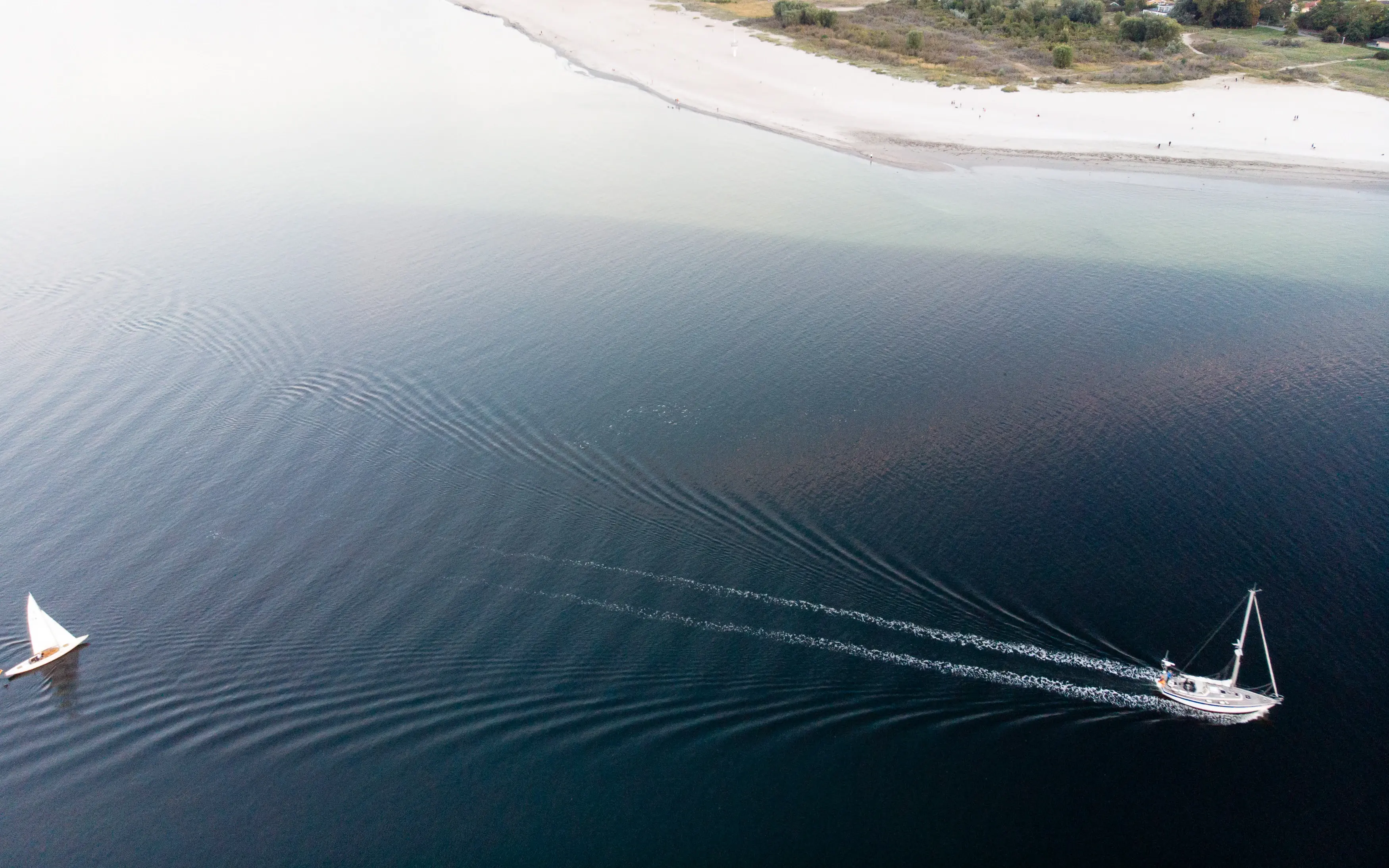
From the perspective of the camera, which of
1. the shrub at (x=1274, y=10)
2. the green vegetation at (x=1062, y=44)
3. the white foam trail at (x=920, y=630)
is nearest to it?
the white foam trail at (x=920, y=630)

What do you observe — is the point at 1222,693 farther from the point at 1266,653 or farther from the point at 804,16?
the point at 804,16

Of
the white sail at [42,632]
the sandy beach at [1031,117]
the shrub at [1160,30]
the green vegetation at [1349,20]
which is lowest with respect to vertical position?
the white sail at [42,632]

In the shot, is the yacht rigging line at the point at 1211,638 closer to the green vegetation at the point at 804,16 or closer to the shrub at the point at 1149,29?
the shrub at the point at 1149,29

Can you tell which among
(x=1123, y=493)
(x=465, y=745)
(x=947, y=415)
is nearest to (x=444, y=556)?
(x=465, y=745)

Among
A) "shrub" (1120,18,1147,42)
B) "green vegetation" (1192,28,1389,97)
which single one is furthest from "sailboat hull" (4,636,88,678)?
"shrub" (1120,18,1147,42)

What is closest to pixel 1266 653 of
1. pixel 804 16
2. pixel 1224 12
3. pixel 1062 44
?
pixel 1062 44

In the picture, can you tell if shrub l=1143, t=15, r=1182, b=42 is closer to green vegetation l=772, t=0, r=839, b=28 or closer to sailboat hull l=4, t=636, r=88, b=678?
green vegetation l=772, t=0, r=839, b=28

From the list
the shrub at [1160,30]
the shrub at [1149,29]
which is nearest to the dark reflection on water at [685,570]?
the shrub at [1160,30]
